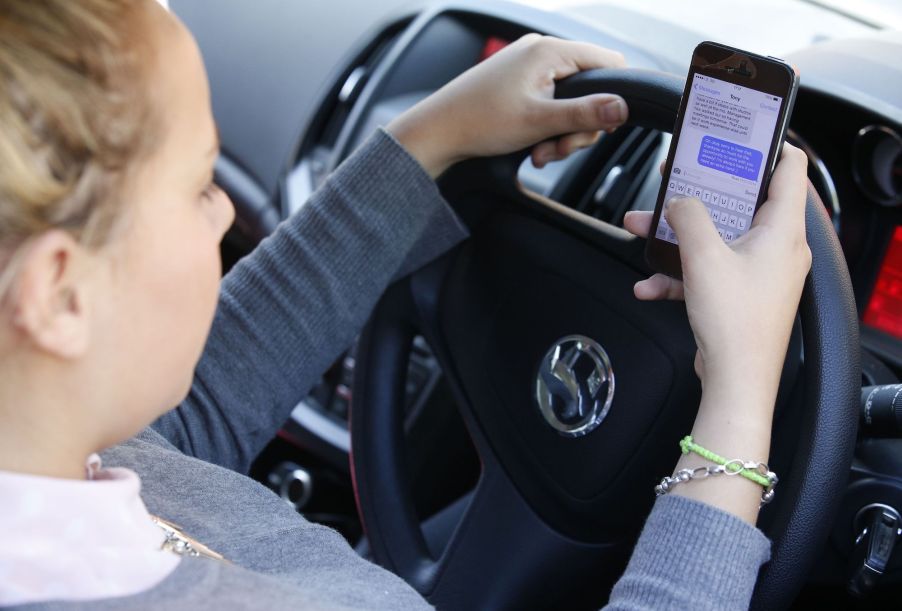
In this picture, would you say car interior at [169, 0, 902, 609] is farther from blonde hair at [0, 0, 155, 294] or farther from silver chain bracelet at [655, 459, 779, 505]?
blonde hair at [0, 0, 155, 294]

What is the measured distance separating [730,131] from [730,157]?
2 centimetres

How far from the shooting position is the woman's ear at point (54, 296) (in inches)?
20.8

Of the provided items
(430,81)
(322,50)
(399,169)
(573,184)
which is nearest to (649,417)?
(399,169)

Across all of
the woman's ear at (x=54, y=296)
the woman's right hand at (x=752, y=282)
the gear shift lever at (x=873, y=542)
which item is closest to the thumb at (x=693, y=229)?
the woman's right hand at (x=752, y=282)

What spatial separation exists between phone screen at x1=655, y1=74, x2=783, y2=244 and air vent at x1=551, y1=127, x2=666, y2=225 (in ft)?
1.48

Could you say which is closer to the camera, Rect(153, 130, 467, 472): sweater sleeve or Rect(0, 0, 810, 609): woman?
Rect(0, 0, 810, 609): woman

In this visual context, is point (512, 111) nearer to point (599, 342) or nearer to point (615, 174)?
point (599, 342)

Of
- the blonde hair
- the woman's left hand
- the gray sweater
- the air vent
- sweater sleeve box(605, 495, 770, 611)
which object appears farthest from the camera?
the air vent

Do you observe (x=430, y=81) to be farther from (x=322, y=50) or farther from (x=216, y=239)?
(x=216, y=239)

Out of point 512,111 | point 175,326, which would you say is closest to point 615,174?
point 512,111

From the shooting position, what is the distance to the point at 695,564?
677 millimetres

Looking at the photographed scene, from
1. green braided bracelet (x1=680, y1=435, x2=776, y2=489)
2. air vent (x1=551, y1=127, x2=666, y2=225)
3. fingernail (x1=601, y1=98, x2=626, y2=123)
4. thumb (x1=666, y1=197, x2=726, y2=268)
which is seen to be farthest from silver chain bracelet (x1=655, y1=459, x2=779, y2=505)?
air vent (x1=551, y1=127, x2=666, y2=225)

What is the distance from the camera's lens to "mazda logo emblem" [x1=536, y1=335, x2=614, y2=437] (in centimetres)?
89

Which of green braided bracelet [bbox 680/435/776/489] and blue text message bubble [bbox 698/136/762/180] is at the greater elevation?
blue text message bubble [bbox 698/136/762/180]
